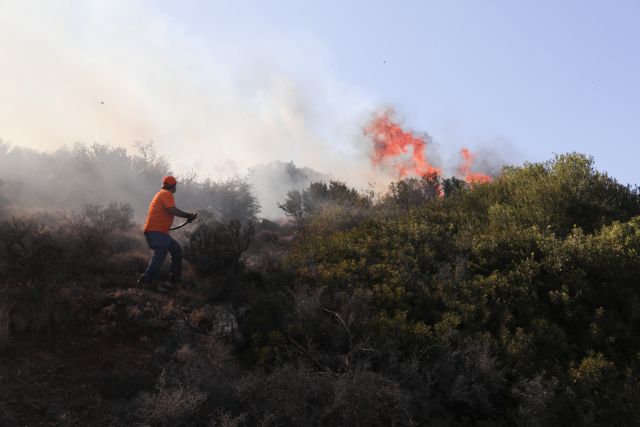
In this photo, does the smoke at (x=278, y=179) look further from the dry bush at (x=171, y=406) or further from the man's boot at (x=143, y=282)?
the dry bush at (x=171, y=406)

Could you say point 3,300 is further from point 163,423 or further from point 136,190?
point 136,190

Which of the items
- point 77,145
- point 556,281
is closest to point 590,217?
point 556,281

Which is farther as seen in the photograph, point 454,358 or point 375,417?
point 454,358

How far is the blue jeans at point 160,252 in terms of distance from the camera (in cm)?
800

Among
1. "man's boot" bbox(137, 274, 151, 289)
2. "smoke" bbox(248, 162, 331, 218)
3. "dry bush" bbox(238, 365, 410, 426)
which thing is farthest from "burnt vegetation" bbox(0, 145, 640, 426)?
"smoke" bbox(248, 162, 331, 218)

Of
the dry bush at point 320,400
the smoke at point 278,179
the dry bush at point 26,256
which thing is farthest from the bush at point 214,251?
the smoke at point 278,179

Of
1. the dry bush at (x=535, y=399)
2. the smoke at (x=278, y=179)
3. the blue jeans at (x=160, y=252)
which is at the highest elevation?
the smoke at (x=278, y=179)

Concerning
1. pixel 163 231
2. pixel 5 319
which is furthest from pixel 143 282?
pixel 5 319

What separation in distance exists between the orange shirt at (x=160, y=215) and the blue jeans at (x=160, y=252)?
10cm

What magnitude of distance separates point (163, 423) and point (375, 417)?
2067 millimetres

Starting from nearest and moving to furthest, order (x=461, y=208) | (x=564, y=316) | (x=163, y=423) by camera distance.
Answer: (x=163, y=423) → (x=564, y=316) → (x=461, y=208)

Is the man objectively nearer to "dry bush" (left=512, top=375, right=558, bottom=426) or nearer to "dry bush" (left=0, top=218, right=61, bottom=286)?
"dry bush" (left=0, top=218, right=61, bottom=286)

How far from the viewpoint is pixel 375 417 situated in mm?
5039

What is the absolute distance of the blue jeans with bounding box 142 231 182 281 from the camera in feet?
26.2
